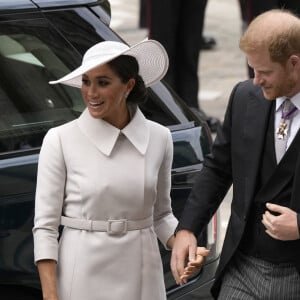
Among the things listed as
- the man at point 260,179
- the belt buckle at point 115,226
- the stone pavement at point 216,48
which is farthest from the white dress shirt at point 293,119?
the stone pavement at point 216,48

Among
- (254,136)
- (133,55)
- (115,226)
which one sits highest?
(133,55)

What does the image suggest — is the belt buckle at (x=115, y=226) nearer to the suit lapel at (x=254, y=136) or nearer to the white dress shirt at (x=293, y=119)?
the suit lapel at (x=254, y=136)

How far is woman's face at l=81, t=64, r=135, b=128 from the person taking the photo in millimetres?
3580

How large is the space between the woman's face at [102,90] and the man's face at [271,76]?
0.48m

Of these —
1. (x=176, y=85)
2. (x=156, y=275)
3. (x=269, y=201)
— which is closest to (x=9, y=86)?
(x=156, y=275)

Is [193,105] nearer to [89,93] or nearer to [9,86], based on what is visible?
[9,86]

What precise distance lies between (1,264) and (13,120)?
2.08ft

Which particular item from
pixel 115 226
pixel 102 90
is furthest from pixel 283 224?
pixel 102 90

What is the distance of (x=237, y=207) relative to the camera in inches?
141

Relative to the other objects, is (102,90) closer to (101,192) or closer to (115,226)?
(101,192)

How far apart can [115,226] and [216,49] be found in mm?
9436

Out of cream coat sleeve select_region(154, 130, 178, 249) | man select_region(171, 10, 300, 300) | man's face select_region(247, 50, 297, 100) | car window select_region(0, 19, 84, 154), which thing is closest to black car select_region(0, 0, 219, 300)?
car window select_region(0, 19, 84, 154)

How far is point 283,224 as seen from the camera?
329 centimetres

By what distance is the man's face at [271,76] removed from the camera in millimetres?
3346
